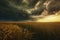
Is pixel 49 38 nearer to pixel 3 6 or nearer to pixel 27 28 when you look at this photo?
pixel 27 28

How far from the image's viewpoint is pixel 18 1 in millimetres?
5496

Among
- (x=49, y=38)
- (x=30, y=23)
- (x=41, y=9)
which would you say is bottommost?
(x=49, y=38)

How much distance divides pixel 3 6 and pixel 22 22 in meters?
0.68

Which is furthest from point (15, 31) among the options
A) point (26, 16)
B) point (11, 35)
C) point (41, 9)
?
point (41, 9)

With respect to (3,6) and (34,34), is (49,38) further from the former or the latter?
(3,6)

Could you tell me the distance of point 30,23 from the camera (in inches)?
216

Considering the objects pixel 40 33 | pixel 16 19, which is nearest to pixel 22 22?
pixel 16 19

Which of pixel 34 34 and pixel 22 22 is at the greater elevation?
pixel 22 22

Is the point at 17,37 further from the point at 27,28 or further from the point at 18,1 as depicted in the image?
the point at 18,1

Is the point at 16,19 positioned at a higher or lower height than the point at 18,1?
lower

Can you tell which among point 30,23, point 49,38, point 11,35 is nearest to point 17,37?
point 11,35

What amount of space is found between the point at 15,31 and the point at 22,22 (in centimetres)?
32

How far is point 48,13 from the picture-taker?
5492 mm

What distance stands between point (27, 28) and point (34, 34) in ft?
0.83
